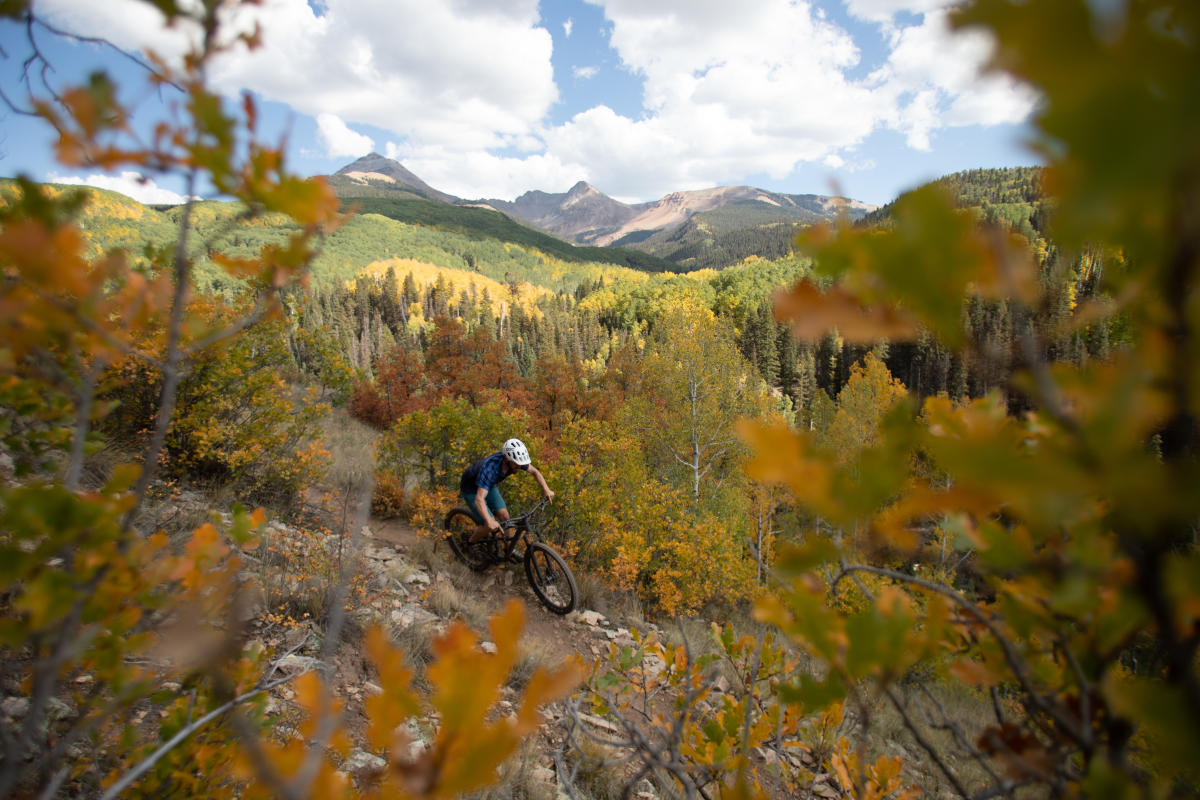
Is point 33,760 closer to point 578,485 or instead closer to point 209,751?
point 209,751

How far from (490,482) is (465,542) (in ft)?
4.36

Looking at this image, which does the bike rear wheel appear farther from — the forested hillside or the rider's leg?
the forested hillside

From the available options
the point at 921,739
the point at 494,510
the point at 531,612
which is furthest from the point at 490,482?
the point at 921,739

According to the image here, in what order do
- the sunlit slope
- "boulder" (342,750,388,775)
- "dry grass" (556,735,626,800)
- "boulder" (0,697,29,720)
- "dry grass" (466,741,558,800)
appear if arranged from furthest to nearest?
the sunlit slope, "dry grass" (556,735,626,800), "dry grass" (466,741,558,800), "boulder" (342,750,388,775), "boulder" (0,697,29,720)

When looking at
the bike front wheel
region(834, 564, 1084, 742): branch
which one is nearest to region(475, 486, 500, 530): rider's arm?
the bike front wheel

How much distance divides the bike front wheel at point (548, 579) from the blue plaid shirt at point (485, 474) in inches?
34.7

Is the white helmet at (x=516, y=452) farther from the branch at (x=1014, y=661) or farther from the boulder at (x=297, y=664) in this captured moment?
the branch at (x=1014, y=661)

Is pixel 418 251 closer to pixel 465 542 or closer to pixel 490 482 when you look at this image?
pixel 465 542

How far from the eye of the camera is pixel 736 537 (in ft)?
38.2

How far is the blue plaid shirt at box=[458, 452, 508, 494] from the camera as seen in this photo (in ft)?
18.1

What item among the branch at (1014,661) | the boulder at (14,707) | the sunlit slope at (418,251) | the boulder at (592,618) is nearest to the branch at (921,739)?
the branch at (1014,661)

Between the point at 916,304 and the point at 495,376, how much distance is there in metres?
16.7

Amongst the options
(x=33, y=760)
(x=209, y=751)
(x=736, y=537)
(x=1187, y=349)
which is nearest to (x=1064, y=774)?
(x=1187, y=349)

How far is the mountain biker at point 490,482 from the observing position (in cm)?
538
